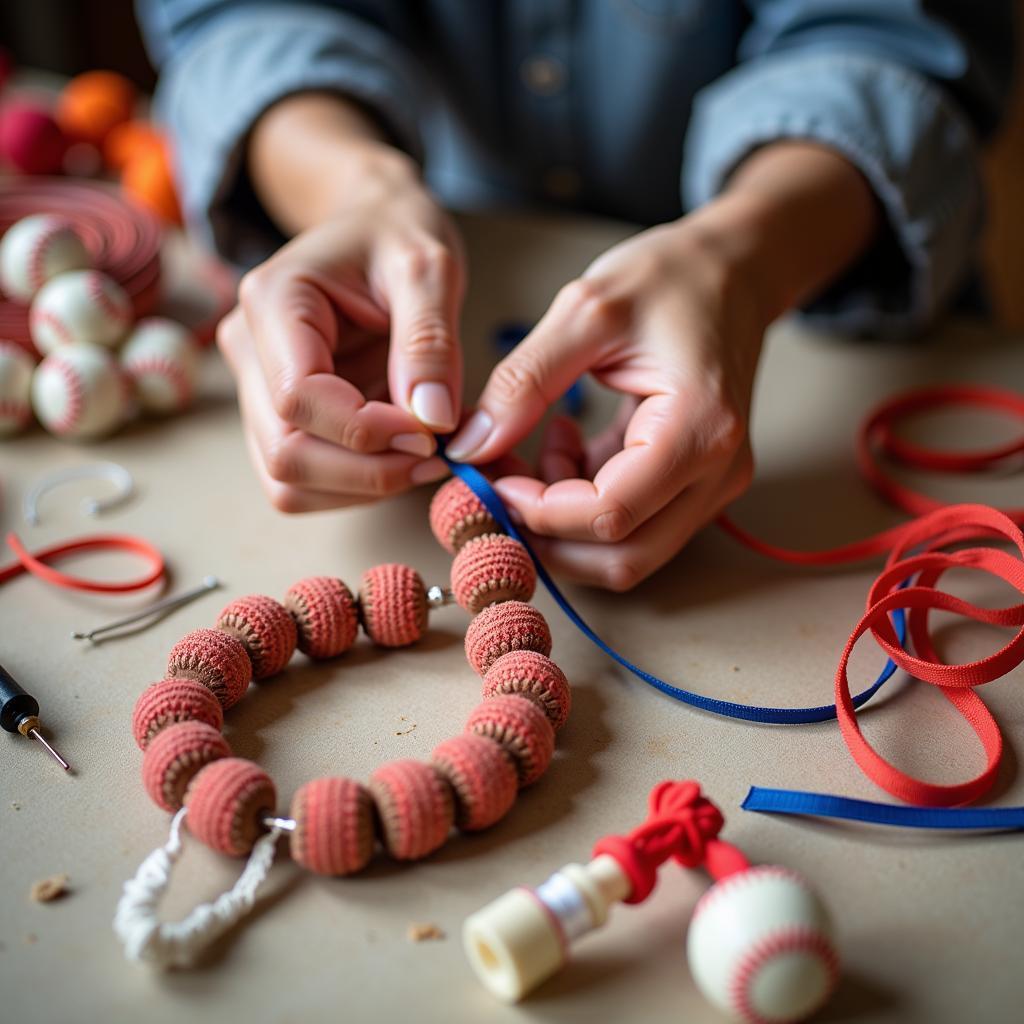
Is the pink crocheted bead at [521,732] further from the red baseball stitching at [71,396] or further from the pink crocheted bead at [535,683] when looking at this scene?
the red baseball stitching at [71,396]

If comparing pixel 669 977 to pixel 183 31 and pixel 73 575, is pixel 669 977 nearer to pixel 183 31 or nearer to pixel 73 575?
pixel 73 575

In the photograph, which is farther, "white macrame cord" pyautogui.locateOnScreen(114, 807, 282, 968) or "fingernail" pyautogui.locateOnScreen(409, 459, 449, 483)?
"fingernail" pyautogui.locateOnScreen(409, 459, 449, 483)

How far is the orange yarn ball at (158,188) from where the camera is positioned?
4.83 ft

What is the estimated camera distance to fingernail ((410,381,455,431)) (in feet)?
2.73

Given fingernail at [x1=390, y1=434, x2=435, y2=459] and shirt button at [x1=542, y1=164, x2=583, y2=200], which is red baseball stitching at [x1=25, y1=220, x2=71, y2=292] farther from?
shirt button at [x1=542, y1=164, x2=583, y2=200]

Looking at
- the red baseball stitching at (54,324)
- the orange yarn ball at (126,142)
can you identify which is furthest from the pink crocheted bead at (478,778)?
the orange yarn ball at (126,142)

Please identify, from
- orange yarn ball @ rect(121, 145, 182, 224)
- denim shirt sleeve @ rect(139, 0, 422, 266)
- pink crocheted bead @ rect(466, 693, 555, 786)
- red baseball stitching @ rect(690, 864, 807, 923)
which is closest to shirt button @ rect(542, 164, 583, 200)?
denim shirt sleeve @ rect(139, 0, 422, 266)

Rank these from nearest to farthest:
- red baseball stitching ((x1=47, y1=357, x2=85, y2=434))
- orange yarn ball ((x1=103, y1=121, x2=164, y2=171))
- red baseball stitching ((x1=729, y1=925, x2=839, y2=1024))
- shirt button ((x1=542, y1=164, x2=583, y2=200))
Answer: red baseball stitching ((x1=729, y1=925, x2=839, y2=1024)) → red baseball stitching ((x1=47, y1=357, x2=85, y2=434)) → shirt button ((x1=542, y1=164, x2=583, y2=200)) → orange yarn ball ((x1=103, y1=121, x2=164, y2=171))

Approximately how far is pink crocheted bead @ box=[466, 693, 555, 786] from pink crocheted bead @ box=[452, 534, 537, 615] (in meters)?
0.12

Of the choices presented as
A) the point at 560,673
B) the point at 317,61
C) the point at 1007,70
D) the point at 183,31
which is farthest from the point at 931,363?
the point at 183,31

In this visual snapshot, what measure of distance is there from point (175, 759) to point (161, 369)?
21.4 inches

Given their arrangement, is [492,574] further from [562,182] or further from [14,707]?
[562,182]

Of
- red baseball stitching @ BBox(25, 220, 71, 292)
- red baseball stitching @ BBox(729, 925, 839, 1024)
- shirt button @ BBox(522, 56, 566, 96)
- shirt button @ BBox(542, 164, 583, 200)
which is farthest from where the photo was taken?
shirt button @ BBox(542, 164, 583, 200)

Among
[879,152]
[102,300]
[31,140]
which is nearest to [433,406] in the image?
[102,300]
